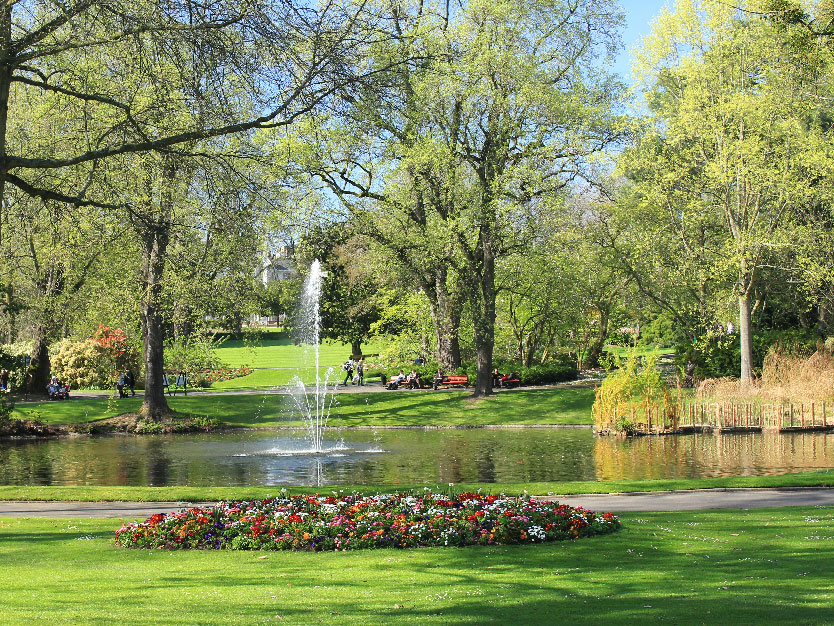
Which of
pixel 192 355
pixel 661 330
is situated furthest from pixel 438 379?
pixel 661 330

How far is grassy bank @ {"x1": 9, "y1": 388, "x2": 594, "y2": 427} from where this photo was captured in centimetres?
3319

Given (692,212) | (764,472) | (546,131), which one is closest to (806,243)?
(692,212)

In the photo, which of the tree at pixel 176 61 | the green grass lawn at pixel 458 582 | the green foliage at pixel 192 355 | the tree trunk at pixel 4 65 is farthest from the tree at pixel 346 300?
the green grass lawn at pixel 458 582

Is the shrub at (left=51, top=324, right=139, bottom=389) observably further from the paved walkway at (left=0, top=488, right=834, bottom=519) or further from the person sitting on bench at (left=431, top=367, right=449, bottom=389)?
the paved walkway at (left=0, top=488, right=834, bottom=519)

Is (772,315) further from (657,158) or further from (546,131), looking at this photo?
(546,131)

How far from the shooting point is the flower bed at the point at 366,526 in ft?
35.4

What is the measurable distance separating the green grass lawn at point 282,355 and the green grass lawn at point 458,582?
49038 mm

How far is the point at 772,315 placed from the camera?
42.9 meters

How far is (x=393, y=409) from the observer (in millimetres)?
35688

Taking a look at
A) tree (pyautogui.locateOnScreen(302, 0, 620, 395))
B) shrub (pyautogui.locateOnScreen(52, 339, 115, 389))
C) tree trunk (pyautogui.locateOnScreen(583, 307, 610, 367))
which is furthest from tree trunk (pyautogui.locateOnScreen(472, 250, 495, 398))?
shrub (pyautogui.locateOnScreen(52, 339, 115, 389))

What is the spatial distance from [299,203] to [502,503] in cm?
2446

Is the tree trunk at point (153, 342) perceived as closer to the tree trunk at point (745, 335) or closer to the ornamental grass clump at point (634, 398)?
the ornamental grass clump at point (634, 398)

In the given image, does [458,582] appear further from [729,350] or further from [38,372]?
[38,372]

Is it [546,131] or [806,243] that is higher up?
[546,131]
